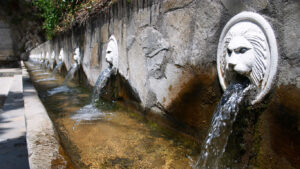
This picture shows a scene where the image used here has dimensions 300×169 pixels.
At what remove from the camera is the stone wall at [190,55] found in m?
1.08

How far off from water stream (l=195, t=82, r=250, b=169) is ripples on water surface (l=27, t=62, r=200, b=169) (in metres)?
0.16

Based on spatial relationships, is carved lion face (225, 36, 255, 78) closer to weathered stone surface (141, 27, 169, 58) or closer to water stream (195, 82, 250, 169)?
water stream (195, 82, 250, 169)

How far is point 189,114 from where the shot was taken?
5.90 feet

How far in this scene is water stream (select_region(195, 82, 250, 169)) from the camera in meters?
1.27

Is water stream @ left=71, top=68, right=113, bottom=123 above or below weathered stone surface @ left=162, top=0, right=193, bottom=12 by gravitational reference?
below

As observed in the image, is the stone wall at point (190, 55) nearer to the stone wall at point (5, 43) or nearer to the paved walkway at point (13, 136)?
the paved walkway at point (13, 136)

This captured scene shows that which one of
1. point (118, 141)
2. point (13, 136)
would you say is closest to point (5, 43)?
point (13, 136)

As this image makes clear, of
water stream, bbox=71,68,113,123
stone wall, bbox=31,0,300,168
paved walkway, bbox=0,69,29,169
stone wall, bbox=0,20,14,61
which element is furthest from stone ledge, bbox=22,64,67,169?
stone wall, bbox=0,20,14,61

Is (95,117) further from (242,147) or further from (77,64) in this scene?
(77,64)

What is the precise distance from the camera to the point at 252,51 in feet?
4.00

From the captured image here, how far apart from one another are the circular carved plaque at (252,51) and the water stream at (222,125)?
72 mm

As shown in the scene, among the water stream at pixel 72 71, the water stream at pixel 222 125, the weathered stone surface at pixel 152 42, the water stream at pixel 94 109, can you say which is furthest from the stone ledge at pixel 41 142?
the water stream at pixel 72 71

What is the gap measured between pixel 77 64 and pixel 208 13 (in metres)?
4.03

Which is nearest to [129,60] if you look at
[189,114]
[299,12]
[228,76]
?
[189,114]
